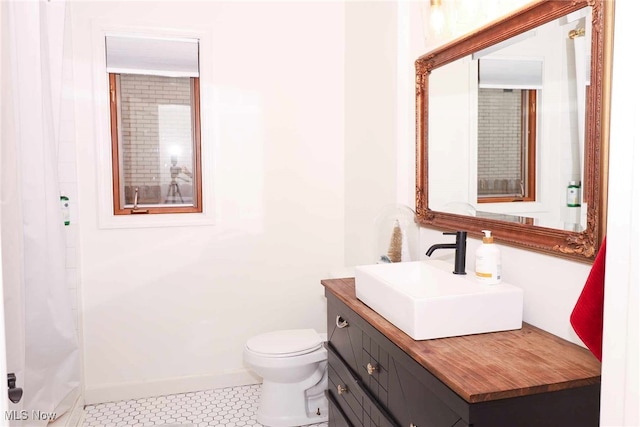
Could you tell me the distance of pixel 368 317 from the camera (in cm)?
164

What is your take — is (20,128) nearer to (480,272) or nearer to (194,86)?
(194,86)

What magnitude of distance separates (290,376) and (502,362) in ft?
5.03

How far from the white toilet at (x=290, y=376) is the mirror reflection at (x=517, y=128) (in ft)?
3.36

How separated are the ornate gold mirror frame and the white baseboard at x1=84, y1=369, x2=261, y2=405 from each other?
1796mm

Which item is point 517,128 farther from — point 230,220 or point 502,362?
point 230,220

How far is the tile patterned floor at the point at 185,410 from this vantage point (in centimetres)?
269

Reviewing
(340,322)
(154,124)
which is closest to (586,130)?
(340,322)

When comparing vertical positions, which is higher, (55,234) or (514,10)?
(514,10)

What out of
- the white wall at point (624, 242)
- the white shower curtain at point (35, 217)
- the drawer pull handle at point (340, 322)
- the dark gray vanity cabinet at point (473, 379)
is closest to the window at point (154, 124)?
the white shower curtain at point (35, 217)

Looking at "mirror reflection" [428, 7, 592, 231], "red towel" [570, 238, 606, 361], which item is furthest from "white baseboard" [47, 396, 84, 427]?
"red towel" [570, 238, 606, 361]

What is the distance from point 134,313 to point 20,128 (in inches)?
53.7

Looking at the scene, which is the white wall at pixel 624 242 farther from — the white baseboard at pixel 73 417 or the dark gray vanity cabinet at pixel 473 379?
the white baseboard at pixel 73 417

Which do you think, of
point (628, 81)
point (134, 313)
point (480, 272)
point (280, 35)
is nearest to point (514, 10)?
point (480, 272)

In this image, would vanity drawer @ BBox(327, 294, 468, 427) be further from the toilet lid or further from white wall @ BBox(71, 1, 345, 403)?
white wall @ BBox(71, 1, 345, 403)
